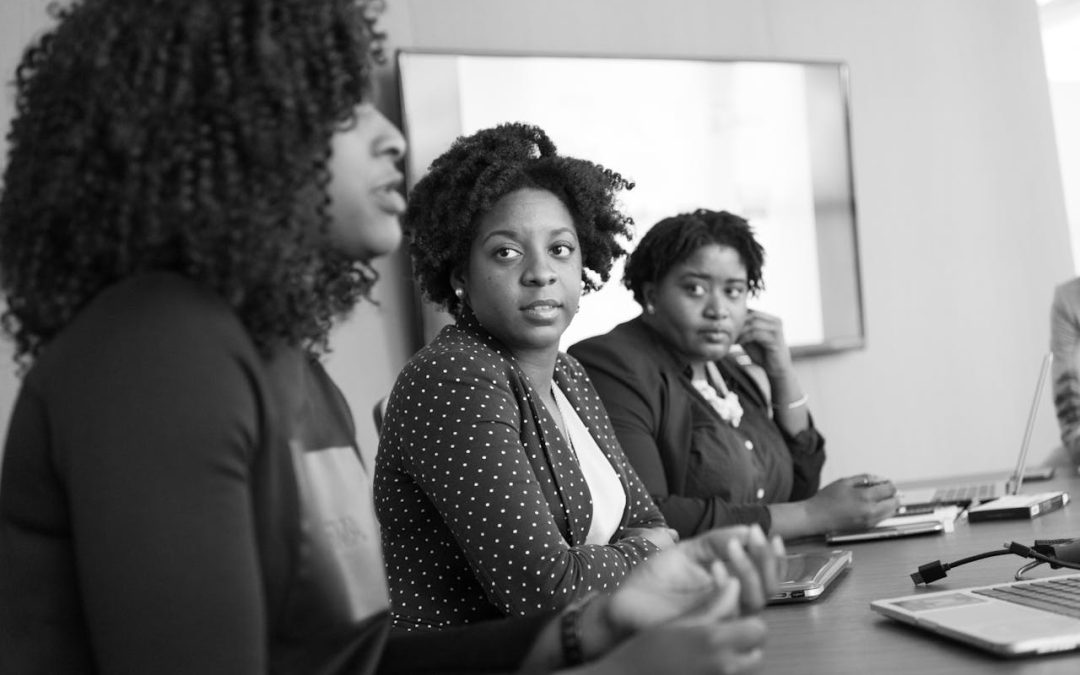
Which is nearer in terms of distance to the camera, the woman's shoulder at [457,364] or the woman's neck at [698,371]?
the woman's shoulder at [457,364]

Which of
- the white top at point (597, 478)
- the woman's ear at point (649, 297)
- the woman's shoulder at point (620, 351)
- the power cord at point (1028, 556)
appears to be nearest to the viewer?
the power cord at point (1028, 556)

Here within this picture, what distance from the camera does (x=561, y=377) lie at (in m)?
2.01

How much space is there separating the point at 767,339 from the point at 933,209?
1.61m

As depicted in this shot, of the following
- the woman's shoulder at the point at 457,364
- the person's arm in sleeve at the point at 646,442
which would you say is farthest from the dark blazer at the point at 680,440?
the woman's shoulder at the point at 457,364

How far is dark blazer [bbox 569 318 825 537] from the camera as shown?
228cm

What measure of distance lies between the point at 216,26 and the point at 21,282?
0.25 m

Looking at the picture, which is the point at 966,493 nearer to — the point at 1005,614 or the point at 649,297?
the point at 649,297

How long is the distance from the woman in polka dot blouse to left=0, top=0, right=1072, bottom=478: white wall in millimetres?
2055

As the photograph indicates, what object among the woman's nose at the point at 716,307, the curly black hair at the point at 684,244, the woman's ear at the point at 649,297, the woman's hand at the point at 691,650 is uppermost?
the curly black hair at the point at 684,244

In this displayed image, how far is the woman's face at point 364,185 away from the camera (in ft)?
3.30

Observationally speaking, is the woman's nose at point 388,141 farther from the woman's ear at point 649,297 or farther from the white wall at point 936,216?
the white wall at point 936,216

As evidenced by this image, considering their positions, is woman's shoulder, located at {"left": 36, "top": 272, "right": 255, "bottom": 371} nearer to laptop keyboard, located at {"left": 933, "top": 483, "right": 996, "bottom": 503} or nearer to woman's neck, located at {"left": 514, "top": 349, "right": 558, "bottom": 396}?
woman's neck, located at {"left": 514, "top": 349, "right": 558, "bottom": 396}

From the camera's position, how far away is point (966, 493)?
2477mm

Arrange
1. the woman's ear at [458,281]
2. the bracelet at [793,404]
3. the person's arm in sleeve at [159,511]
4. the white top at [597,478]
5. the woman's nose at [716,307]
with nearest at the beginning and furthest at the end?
the person's arm in sleeve at [159,511]
the white top at [597,478]
the woman's ear at [458,281]
the woman's nose at [716,307]
the bracelet at [793,404]
